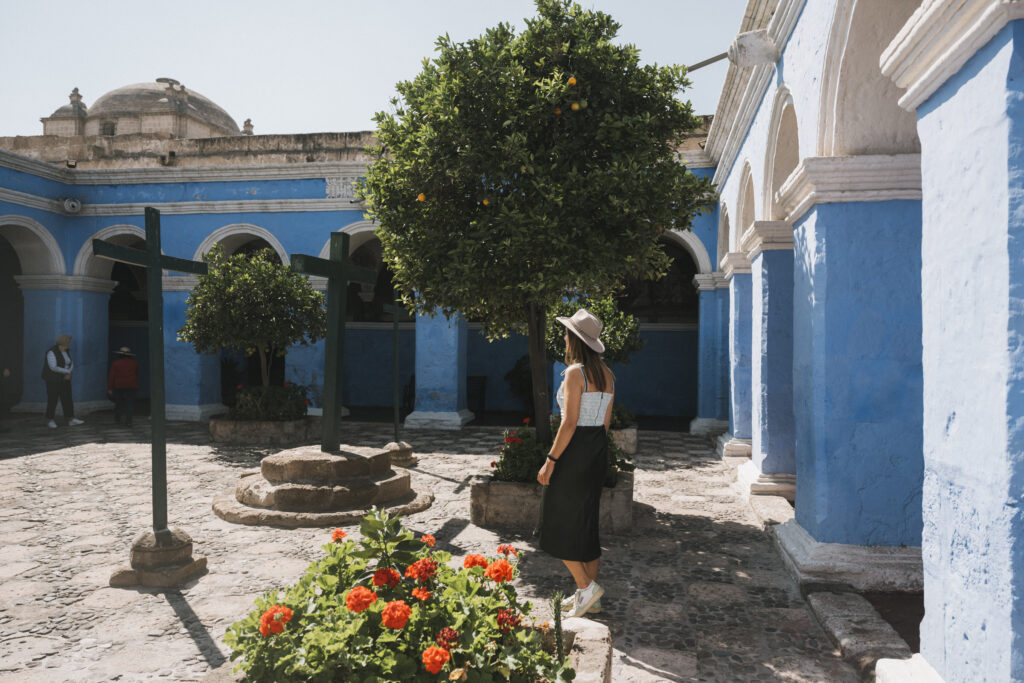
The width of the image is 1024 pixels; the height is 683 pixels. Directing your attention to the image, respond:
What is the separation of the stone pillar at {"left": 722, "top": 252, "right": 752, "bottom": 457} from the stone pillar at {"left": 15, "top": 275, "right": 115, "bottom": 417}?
12178 millimetres

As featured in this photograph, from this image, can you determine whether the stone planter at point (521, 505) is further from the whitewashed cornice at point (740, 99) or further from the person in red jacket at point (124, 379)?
the person in red jacket at point (124, 379)

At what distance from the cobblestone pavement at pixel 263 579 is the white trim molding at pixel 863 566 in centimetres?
20

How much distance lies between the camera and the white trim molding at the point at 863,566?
Result: 4.01 m

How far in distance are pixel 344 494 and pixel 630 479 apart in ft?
8.18

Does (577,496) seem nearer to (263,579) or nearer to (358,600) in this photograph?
(358,600)

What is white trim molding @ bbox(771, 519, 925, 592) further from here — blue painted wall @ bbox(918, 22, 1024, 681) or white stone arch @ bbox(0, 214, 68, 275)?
white stone arch @ bbox(0, 214, 68, 275)

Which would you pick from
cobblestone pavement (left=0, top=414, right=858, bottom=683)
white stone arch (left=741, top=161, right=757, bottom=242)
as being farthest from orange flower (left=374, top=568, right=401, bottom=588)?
white stone arch (left=741, top=161, right=757, bottom=242)

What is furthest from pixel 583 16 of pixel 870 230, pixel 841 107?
pixel 870 230

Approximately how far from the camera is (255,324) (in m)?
10.3

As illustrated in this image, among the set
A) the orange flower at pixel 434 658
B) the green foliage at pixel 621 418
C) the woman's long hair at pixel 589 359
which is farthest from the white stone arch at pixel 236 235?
the orange flower at pixel 434 658

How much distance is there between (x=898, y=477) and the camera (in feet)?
13.5

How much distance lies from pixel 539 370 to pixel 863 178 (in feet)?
9.69

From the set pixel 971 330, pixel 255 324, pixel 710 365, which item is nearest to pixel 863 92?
pixel 971 330

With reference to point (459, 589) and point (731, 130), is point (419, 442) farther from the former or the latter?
point (459, 589)
